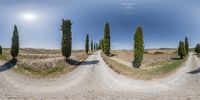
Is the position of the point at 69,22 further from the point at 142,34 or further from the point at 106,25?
the point at 106,25

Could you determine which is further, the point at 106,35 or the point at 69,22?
the point at 106,35

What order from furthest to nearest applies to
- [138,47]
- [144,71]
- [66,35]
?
1. [138,47]
2. [66,35]
3. [144,71]

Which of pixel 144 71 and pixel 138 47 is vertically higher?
pixel 138 47

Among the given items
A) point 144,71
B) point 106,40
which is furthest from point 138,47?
point 106,40

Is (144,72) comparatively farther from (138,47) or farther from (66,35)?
(66,35)

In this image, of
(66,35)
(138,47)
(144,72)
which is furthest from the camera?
(138,47)

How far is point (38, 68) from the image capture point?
40.0 metres

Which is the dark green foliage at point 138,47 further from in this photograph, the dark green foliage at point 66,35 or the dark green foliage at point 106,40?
the dark green foliage at point 106,40

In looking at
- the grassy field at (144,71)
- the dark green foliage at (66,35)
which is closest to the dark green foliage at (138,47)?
the grassy field at (144,71)

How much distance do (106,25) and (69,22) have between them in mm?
35500

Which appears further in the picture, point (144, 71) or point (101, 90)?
point (144, 71)

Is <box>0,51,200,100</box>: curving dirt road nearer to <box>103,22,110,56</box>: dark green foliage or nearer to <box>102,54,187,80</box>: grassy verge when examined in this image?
<box>102,54,187,80</box>: grassy verge

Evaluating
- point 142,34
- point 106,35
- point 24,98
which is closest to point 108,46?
point 106,35

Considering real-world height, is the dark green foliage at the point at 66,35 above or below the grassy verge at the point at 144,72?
above
